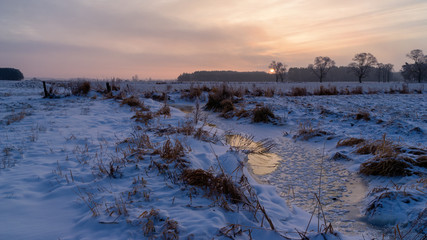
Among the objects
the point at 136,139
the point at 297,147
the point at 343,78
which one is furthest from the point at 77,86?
the point at 343,78

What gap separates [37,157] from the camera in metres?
3.97

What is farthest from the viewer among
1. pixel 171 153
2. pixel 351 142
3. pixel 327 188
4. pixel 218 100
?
pixel 218 100

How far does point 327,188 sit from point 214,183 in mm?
1808

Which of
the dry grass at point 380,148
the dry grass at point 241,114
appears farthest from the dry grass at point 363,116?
the dry grass at point 241,114

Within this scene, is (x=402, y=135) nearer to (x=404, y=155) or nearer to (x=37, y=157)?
(x=404, y=155)

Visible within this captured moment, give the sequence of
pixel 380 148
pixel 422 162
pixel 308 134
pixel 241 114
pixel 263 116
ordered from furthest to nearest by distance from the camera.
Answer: pixel 241 114 → pixel 263 116 → pixel 308 134 → pixel 380 148 → pixel 422 162

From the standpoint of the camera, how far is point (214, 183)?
3.01 metres

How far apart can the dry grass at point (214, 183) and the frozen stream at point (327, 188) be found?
2.62 ft

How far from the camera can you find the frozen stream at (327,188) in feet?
8.62

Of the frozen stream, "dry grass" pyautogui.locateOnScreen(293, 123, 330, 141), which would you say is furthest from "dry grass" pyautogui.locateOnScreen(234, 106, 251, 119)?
the frozen stream

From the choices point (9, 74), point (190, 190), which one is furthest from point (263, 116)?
A: point (9, 74)

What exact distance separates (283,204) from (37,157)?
4051mm

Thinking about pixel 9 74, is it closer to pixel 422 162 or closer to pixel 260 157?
pixel 260 157

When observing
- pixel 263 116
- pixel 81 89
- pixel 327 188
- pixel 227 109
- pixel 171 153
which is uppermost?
pixel 81 89
